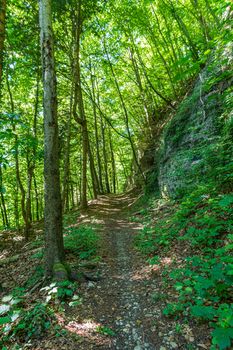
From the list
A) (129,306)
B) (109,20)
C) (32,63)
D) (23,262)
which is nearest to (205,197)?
(129,306)

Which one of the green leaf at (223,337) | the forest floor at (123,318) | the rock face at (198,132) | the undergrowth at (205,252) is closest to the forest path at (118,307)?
the forest floor at (123,318)

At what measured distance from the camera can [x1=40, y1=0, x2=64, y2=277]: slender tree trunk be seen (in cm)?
446

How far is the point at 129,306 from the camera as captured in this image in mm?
3545

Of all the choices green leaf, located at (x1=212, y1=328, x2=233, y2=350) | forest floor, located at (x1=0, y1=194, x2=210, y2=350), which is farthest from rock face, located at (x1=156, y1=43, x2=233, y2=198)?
green leaf, located at (x1=212, y1=328, x2=233, y2=350)

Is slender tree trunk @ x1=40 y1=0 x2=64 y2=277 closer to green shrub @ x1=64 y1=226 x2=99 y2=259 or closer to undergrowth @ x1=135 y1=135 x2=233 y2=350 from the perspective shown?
green shrub @ x1=64 y1=226 x2=99 y2=259

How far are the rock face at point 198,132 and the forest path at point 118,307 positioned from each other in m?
4.02

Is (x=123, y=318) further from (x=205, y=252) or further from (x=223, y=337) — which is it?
(x=205, y=252)

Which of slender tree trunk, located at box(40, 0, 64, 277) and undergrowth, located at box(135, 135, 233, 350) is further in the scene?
slender tree trunk, located at box(40, 0, 64, 277)

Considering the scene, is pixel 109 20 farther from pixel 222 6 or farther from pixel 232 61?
pixel 222 6

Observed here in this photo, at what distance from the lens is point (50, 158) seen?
14.8 ft

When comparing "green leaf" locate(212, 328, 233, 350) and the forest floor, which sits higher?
"green leaf" locate(212, 328, 233, 350)

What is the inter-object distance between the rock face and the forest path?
402 centimetres

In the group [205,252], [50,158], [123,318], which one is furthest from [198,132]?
[123,318]

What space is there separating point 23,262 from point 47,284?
3.04m
